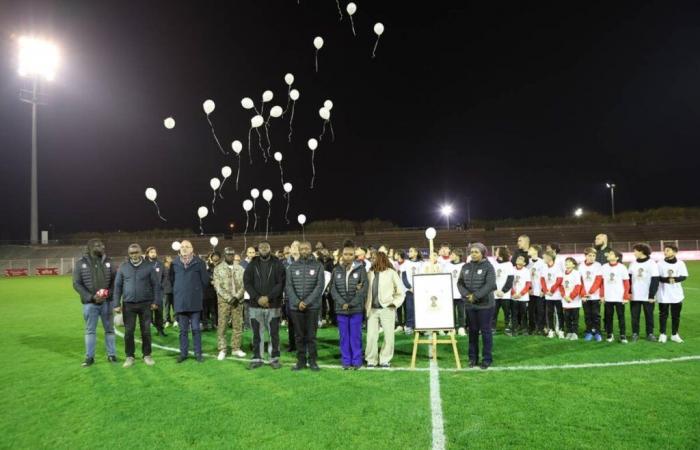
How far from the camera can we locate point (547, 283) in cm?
1046

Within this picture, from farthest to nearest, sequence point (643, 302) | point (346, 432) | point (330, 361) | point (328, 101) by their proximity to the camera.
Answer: point (328, 101) → point (643, 302) → point (330, 361) → point (346, 432)

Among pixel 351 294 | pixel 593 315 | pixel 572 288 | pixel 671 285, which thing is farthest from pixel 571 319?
pixel 351 294

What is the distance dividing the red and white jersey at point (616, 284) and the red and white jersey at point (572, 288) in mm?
484

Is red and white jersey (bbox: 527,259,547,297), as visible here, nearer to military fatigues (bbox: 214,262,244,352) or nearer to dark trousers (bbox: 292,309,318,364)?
dark trousers (bbox: 292,309,318,364)

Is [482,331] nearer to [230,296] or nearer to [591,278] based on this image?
[591,278]

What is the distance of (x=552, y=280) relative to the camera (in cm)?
1039

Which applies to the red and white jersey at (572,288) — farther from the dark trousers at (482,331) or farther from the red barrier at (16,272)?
the red barrier at (16,272)

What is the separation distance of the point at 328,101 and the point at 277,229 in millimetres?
43677

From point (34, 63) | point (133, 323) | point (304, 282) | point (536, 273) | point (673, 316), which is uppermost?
point (34, 63)

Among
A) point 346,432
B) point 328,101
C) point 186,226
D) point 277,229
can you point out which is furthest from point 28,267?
point 346,432

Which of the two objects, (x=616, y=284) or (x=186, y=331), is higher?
(x=616, y=284)

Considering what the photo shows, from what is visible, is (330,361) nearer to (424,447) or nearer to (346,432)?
(346,432)

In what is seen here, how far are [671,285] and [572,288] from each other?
1.80 m

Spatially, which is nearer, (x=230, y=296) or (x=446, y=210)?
(x=230, y=296)
